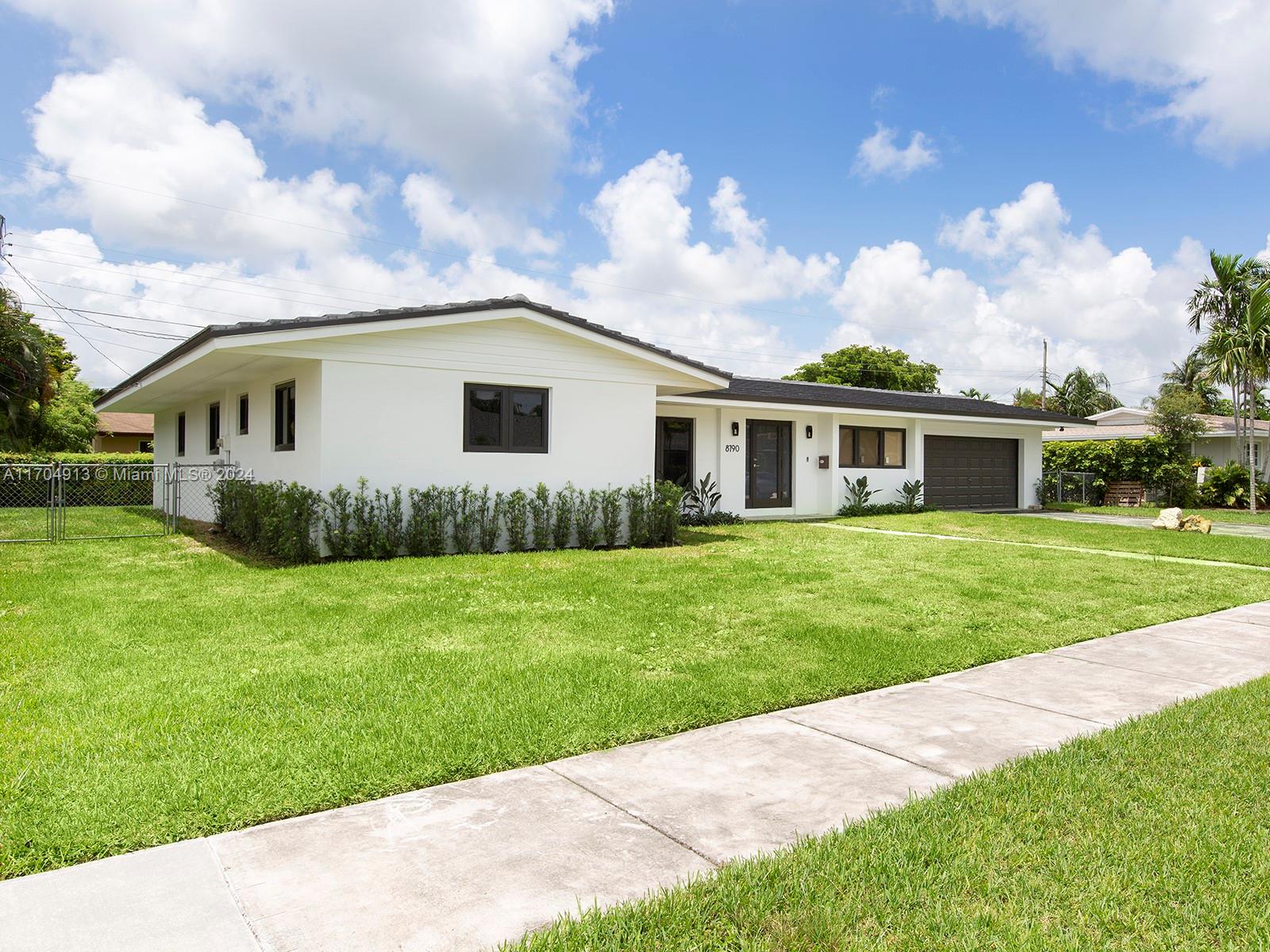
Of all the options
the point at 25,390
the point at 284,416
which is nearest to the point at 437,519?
the point at 284,416

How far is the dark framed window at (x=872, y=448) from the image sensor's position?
1919 centimetres

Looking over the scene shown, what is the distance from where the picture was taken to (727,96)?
1623cm

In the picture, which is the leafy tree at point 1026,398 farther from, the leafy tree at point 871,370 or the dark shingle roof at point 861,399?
the dark shingle roof at point 861,399

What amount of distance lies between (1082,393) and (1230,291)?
1198 inches

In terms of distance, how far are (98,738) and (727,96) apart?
15.9 meters

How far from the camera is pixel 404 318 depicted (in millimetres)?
10711

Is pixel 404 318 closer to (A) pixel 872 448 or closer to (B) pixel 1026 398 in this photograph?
(A) pixel 872 448

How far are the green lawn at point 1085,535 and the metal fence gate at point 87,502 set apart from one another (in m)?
14.3

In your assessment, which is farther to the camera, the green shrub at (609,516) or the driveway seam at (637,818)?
the green shrub at (609,516)

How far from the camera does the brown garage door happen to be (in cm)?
2088

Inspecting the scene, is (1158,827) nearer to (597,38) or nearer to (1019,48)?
(597,38)

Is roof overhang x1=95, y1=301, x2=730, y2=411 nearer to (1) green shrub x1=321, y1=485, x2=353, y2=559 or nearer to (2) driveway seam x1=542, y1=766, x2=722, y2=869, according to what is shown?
(1) green shrub x1=321, y1=485, x2=353, y2=559

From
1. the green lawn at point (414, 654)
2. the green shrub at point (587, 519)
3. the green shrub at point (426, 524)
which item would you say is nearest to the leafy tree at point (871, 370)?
the green shrub at point (587, 519)

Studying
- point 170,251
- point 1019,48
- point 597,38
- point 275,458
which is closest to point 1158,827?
point 275,458
